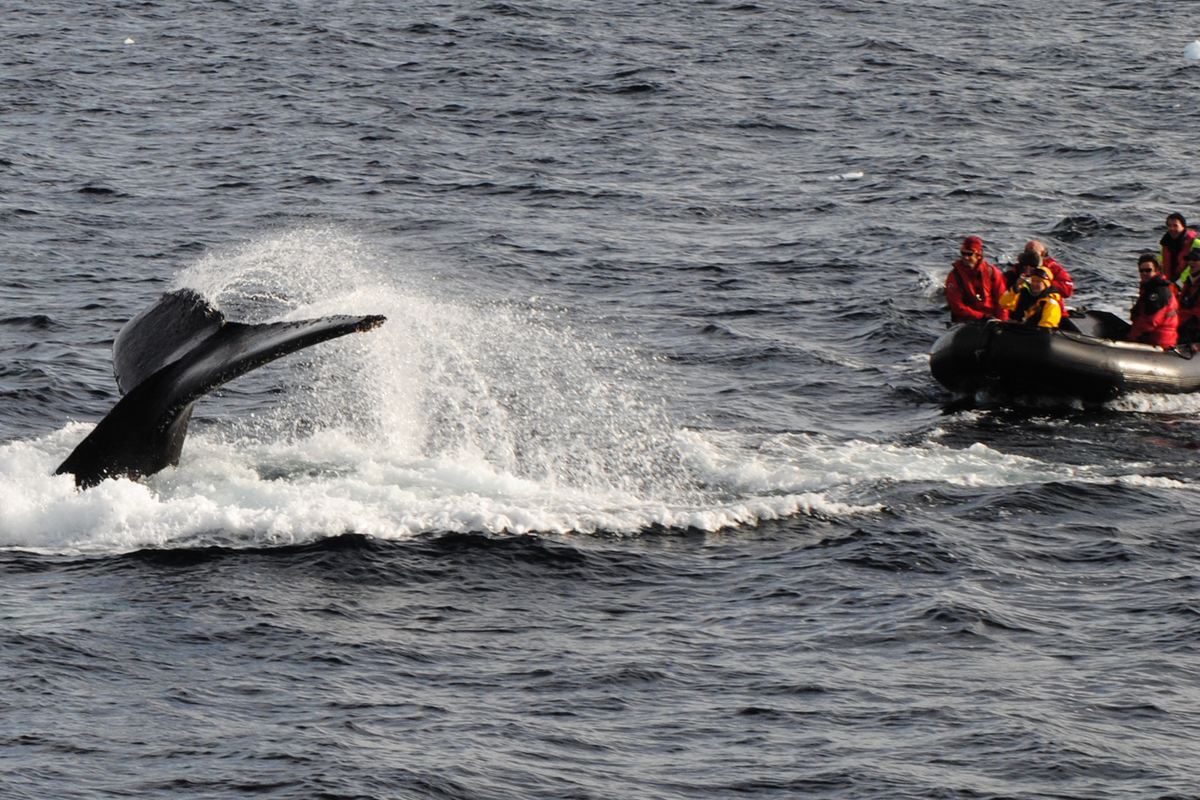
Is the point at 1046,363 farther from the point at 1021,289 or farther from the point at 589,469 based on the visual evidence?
the point at 589,469

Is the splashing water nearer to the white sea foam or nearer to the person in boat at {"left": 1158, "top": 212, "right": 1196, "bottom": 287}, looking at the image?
the white sea foam

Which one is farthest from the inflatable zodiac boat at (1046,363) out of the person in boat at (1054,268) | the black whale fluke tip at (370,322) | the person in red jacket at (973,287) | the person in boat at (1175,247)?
the black whale fluke tip at (370,322)

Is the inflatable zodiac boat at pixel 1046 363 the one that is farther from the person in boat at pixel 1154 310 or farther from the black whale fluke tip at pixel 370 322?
the black whale fluke tip at pixel 370 322

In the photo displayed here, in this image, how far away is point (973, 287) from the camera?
26.1 m

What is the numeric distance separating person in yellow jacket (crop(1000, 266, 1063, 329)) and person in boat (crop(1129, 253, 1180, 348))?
1037 mm

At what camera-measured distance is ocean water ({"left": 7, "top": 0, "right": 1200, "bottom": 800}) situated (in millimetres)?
13930

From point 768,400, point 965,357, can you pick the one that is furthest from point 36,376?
point 965,357

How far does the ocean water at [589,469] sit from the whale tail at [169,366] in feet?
0.90

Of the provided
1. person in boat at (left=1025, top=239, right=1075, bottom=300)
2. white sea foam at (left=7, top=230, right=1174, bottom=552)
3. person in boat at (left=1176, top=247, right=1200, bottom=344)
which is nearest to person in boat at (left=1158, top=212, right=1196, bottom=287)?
person in boat at (left=1176, top=247, right=1200, bottom=344)

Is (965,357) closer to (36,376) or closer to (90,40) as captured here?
(36,376)

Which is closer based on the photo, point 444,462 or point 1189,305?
point 444,462

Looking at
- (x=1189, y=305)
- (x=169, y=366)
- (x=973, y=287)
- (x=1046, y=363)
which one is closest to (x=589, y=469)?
(x=169, y=366)

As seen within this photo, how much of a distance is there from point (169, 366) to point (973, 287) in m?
12.8

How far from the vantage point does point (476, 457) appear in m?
20.0
